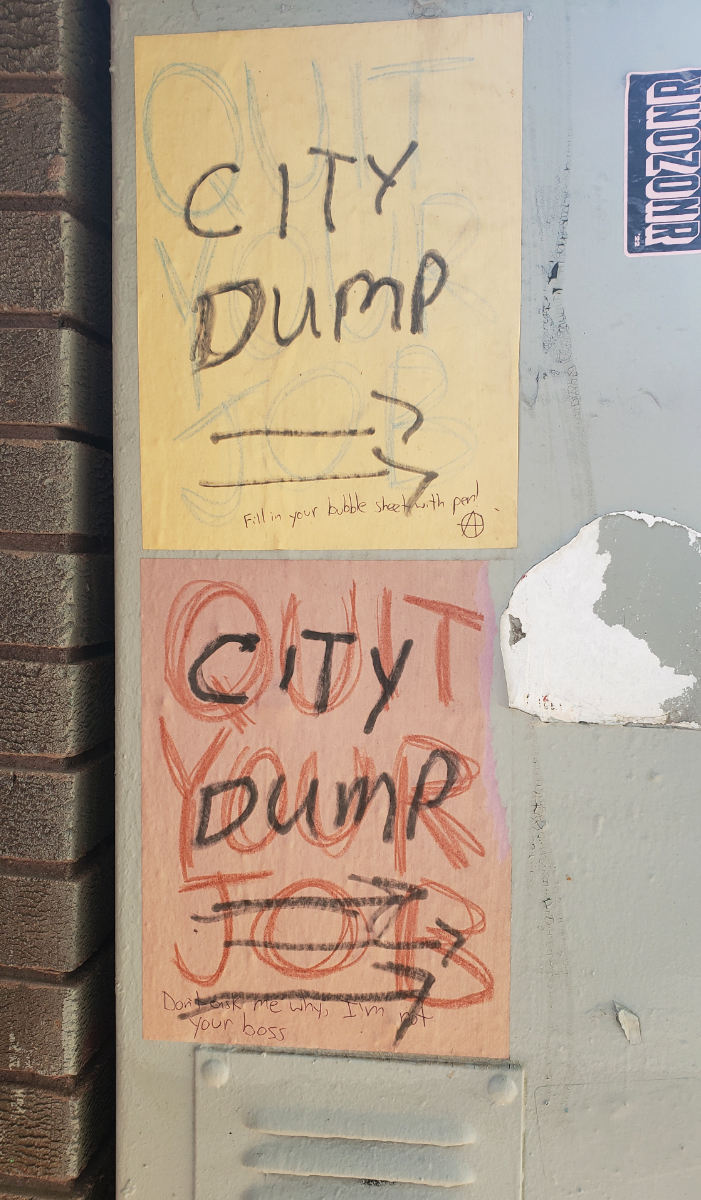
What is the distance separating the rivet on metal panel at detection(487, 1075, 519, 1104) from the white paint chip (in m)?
0.20

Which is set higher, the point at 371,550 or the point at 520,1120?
the point at 371,550

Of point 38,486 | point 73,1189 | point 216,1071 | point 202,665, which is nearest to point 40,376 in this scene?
point 38,486

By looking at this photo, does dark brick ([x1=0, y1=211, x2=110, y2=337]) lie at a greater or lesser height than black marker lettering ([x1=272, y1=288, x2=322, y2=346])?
greater

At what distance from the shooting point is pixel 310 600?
1088 millimetres

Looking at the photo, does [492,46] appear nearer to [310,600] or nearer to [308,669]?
[310,600]

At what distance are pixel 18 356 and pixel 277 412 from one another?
47 centimetres

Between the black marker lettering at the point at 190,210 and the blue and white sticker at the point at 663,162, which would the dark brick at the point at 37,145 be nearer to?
the black marker lettering at the point at 190,210

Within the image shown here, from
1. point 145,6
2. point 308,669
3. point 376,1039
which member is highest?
point 145,6

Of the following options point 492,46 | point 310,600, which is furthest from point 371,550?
point 492,46

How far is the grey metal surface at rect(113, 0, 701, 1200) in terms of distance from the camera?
1.04 metres

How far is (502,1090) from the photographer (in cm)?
106

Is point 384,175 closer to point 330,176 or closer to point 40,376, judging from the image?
point 330,176

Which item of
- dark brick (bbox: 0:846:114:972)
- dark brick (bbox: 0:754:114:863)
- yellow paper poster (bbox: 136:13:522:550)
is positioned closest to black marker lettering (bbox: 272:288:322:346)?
yellow paper poster (bbox: 136:13:522:550)

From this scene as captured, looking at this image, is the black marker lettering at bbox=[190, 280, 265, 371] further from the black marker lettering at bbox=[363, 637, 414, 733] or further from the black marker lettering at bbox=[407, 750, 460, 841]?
the black marker lettering at bbox=[407, 750, 460, 841]
